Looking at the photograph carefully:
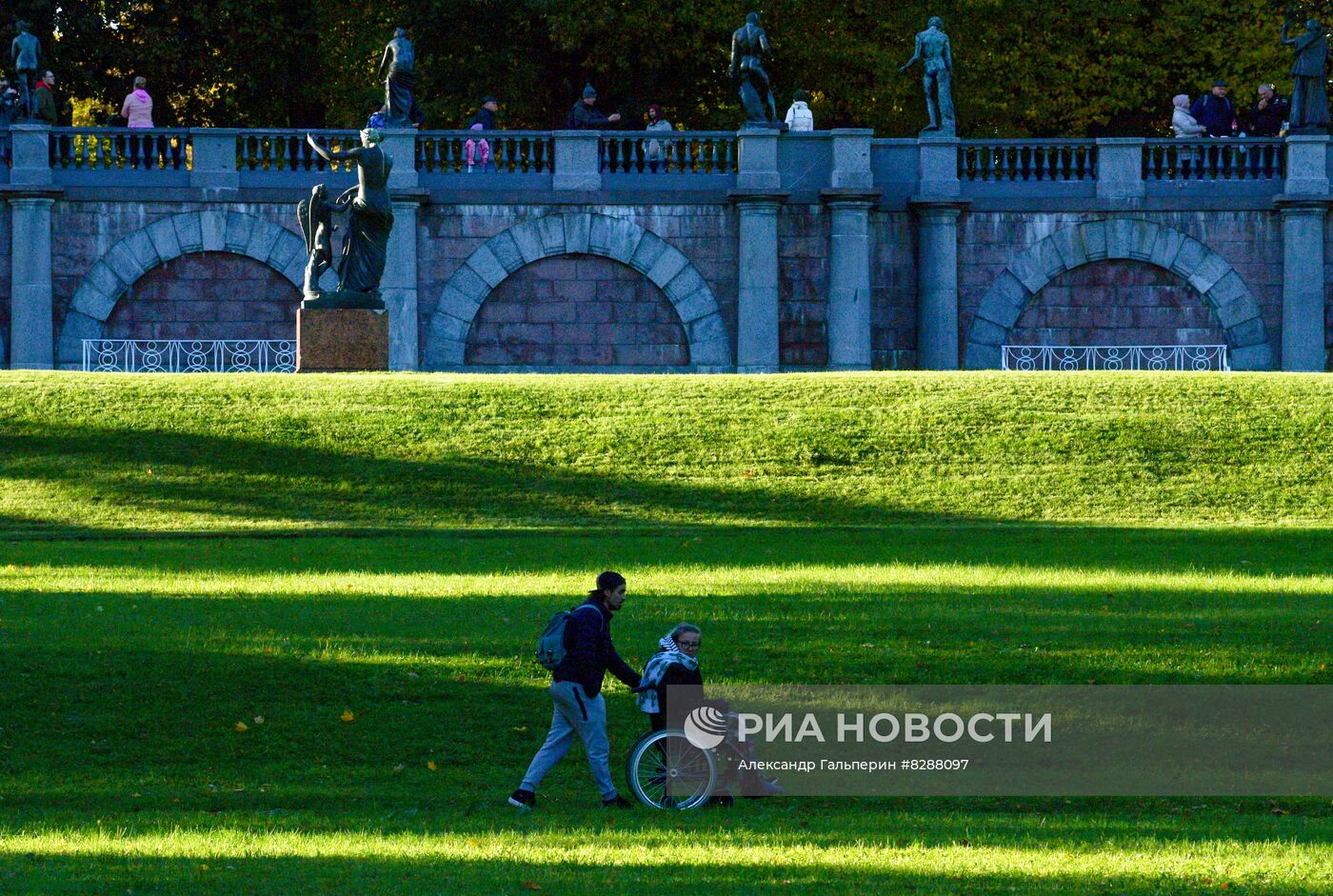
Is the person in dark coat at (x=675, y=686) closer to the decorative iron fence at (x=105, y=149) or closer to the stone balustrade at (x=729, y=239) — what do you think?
the stone balustrade at (x=729, y=239)

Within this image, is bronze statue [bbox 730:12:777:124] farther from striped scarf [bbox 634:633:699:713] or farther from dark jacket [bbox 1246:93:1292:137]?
striped scarf [bbox 634:633:699:713]

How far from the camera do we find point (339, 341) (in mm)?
28828

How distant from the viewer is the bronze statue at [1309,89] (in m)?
34.1

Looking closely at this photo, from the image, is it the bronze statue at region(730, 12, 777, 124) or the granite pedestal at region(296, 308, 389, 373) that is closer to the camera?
the granite pedestal at region(296, 308, 389, 373)

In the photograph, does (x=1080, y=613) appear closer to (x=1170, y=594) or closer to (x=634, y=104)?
(x=1170, y=594)

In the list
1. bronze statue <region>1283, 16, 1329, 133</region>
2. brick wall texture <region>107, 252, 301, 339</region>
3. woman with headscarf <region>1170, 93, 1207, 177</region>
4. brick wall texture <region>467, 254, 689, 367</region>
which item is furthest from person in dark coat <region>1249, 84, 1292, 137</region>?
brick wall texture <region>107, 252, 301, 339</region>

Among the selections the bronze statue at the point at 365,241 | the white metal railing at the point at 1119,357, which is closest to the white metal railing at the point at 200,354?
the bronze statue at the point at 365,241

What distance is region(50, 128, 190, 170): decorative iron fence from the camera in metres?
33.8

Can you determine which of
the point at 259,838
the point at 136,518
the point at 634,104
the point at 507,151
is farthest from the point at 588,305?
the point at 259,838

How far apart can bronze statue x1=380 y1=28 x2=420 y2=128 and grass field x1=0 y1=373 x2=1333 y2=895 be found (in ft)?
27.4

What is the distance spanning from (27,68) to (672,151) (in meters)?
11.2

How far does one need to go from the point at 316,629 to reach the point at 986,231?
70.5ft

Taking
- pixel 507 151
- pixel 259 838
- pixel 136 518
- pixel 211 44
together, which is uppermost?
pixel 211 44

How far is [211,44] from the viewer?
43938 millimetres
